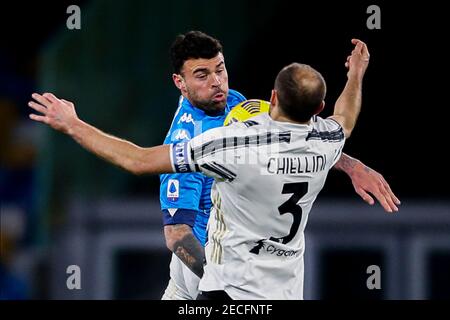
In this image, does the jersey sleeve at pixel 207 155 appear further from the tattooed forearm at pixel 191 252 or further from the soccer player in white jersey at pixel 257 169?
the tattooed forearm at pixel 191 252

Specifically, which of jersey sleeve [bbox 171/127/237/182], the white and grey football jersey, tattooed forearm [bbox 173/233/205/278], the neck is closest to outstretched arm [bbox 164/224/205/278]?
tattooed forearm [bbox 173/233/205/278]

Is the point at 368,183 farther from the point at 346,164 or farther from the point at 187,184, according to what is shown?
the point at 187,184

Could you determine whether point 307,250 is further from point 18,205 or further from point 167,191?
point 167,191

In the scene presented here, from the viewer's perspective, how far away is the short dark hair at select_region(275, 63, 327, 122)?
15.3 feet

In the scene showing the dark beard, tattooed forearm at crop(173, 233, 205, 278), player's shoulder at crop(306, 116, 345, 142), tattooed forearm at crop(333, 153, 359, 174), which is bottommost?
tattooed forearm at crop(173, 233, 205, 278)

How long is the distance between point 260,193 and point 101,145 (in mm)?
733

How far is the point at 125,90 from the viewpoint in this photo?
34.9ft

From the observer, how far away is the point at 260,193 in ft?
15.9

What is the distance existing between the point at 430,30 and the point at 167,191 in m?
5.56

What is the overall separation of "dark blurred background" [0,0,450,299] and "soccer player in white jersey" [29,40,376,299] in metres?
5.11

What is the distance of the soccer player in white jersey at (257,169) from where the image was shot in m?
4.75

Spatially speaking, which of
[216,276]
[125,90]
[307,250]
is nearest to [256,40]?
[125,90]

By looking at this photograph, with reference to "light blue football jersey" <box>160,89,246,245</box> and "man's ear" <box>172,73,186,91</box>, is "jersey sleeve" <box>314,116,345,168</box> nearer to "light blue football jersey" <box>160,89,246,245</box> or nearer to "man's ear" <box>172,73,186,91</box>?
"light blue football jersey" <box>160,89,246,245</box>

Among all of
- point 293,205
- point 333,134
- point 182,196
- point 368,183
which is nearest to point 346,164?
point 368,183
